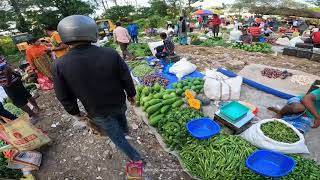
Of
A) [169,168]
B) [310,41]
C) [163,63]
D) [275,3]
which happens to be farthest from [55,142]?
[275,3]

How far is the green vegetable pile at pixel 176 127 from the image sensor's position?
3.60m

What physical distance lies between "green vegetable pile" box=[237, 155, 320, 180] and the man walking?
1.78m

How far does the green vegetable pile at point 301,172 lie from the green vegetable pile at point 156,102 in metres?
1.83

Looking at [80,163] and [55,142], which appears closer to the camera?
[80,163]

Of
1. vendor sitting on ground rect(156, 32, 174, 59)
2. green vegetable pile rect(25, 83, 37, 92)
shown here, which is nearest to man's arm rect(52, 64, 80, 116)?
green vegetable pile rect(25, 83, 37, 92)

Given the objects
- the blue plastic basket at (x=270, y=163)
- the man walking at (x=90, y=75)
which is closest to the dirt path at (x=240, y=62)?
the blue plastic basket at (x=270, y=163)

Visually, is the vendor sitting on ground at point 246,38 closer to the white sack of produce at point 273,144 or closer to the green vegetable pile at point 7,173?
the white sack of produce at point 273,144

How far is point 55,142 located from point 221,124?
3032 mm

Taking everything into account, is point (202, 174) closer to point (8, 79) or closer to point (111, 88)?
point (111, 88)

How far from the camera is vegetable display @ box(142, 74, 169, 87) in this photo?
18.6 ft

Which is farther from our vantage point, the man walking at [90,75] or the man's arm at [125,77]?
the man's arm at [125,77]

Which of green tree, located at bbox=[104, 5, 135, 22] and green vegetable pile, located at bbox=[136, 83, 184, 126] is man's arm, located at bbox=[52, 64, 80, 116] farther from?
green tree, located at bbox=[104, 5, 135, 22]

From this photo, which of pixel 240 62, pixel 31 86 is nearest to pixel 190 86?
pixel 240 62

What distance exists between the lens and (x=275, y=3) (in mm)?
27328
